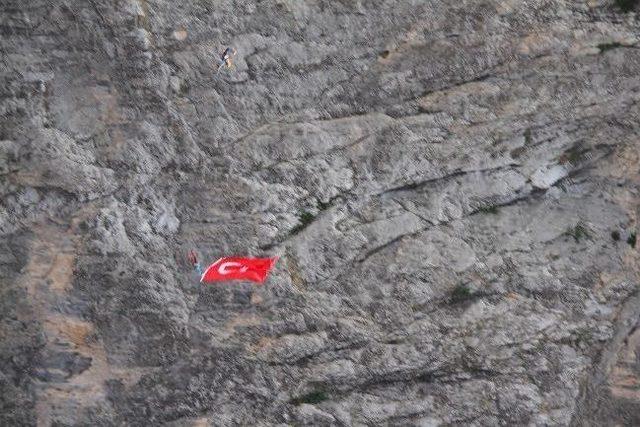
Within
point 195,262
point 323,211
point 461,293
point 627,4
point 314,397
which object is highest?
point 627,4

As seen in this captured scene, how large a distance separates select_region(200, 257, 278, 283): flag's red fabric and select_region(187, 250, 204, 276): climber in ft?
0.31

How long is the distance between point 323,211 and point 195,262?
1945 millimetres

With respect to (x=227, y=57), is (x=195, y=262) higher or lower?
lower

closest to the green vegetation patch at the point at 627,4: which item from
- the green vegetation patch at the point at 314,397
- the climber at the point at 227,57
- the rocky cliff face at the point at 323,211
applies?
the rocky cliff face at the point at 323,211

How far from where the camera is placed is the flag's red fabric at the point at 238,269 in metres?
9.73

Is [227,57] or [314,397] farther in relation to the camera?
[314,397]

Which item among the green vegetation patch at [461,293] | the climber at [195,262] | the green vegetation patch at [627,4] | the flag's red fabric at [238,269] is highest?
the green vegetation patch at [627,4]

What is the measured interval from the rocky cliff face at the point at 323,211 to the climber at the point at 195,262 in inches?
4.6

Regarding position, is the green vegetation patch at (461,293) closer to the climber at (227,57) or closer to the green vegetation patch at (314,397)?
the green vegetation patch at (314,397)

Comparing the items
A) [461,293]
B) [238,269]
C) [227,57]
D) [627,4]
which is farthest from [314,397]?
[627,4]

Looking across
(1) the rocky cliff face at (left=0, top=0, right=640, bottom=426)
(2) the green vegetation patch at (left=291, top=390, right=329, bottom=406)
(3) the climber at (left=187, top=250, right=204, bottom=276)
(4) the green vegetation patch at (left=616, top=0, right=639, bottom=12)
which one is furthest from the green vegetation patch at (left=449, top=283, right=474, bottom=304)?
(4) the green vegetation patch at (left=616, top=0, right=639, bottom=12)

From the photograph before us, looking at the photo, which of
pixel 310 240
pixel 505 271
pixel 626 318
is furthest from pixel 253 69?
pixel 626 318

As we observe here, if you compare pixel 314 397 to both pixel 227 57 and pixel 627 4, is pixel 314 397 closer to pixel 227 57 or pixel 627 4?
pixel 227 57

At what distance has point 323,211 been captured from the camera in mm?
9992
